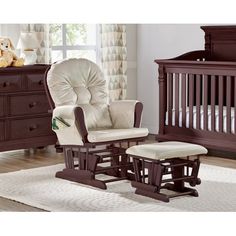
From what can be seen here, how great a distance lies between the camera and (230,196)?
366 cm

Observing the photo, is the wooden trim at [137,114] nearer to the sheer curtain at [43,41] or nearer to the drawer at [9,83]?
the drawer at [9,83]

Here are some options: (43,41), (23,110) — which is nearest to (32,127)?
(23,110)

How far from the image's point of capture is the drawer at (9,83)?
4943mm

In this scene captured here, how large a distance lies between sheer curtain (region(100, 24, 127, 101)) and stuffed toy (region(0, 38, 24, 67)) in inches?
52.3

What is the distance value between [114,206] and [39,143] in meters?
1.95

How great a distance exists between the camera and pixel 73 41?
622 centimetres

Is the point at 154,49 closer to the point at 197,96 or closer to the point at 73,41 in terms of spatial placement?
the point at 73,41

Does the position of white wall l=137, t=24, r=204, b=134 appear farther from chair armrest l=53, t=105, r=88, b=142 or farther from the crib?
chair armrest l=53, t=105, r=88, b=142

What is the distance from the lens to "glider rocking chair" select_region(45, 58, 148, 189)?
402 cm

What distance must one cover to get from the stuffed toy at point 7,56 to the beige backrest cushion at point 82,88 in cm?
89

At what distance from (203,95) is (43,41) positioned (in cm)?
167

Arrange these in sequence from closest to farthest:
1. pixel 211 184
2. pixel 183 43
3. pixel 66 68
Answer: pixel 211 184
pixel 66 68
pixel 183 43
